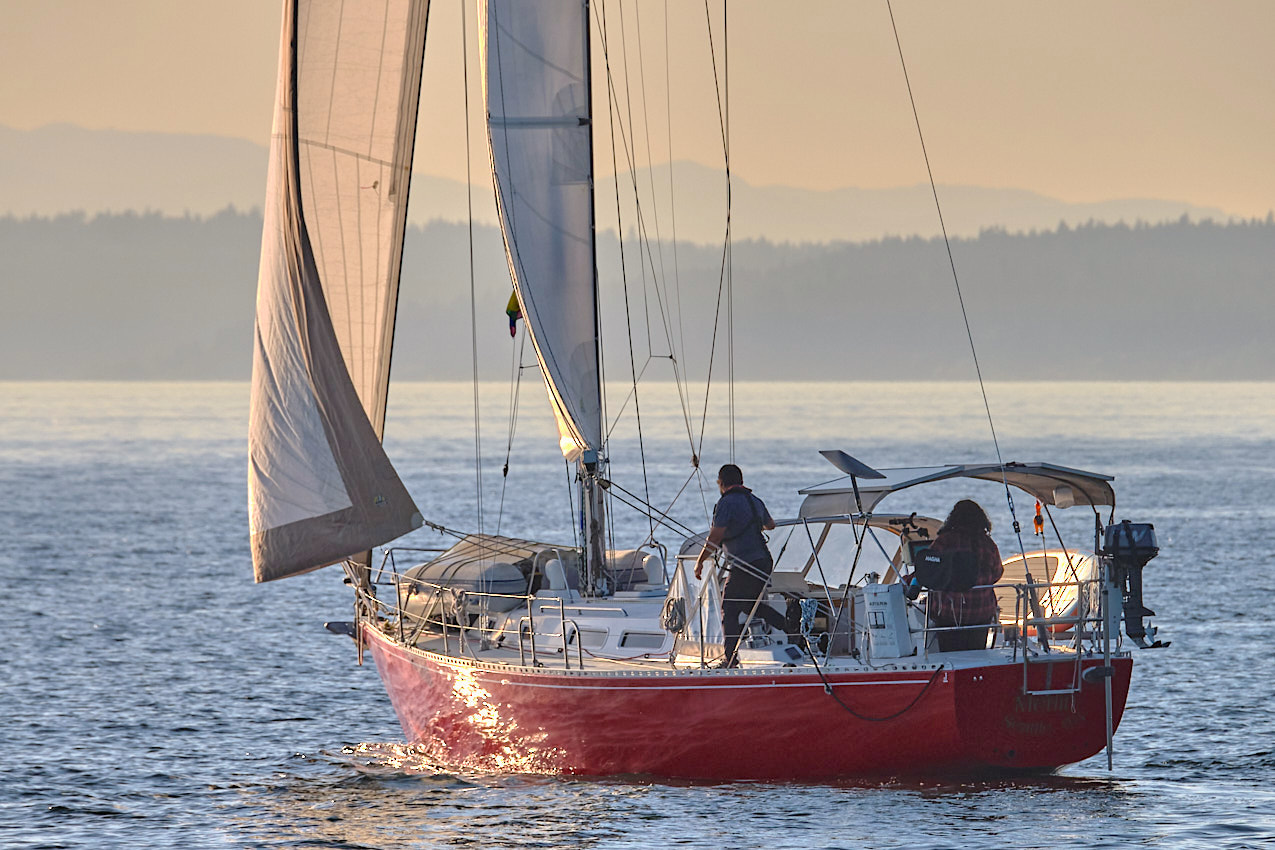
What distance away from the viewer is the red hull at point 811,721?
595 inches

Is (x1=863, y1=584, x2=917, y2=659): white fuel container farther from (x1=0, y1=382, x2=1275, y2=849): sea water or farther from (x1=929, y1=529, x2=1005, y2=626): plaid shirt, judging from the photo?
(x1=0, y1=382, x2=1275, y2=849): sea water

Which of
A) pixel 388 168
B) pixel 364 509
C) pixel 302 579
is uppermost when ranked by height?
pixel 388 168

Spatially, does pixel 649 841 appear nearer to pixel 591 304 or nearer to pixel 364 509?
pixel 364 509

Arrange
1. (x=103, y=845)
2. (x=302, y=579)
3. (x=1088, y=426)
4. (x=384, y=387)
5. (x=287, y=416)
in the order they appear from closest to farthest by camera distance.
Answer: (x=103, y=845)
(x=287, y=416)
(x=384, y=387)
(x=302, y=579)
(x=1088, y=426)

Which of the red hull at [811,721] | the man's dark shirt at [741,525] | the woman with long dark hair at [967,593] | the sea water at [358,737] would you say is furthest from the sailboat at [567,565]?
the sea water at [358,737]

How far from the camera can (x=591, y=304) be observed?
64.2ft

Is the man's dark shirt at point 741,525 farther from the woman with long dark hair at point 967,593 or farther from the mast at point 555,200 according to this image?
the mast at point 555,200

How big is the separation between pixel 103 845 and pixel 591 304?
7.74 meters

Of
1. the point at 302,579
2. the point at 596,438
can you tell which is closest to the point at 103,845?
the point at 596,438

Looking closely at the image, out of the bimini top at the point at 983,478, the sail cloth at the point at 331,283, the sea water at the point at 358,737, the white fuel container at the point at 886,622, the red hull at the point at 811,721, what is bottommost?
the sea water at the point at 358,737

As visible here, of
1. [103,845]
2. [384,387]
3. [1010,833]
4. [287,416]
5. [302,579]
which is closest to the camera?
[1010,833]

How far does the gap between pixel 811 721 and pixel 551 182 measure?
7153 mm

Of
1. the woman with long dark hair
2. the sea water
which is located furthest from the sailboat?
the sea water

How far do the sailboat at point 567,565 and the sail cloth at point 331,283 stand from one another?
27 mm
